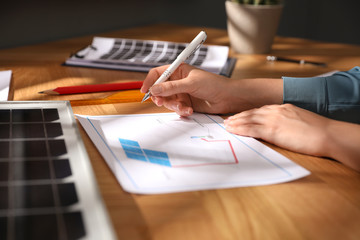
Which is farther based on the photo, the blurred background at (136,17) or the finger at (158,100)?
the blurred background at (136,17)

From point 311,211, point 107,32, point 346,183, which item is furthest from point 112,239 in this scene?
point 107,32

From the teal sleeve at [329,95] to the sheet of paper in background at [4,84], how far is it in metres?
0.56

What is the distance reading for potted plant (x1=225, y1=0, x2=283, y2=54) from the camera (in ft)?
4.06

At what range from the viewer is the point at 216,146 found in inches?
24.7

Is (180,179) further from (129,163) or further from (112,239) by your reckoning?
(112,239)

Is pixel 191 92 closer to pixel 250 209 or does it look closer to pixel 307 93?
pixel 307 93

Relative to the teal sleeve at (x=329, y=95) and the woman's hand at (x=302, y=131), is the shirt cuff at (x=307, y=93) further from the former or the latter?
the woman's hand at (x=302, y=131)

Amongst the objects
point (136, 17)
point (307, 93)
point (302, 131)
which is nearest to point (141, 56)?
point (307, 93)

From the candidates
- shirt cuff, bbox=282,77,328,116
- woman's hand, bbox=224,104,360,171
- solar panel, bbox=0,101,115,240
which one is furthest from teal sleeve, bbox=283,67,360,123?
solar panel, bbox=0,101,115,240

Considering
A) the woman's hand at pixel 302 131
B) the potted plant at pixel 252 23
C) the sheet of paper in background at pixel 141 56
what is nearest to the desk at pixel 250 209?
the woman's hand at pixel 302 131

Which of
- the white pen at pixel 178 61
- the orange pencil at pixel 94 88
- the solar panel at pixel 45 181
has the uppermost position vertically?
the white pen at pixel 178 61

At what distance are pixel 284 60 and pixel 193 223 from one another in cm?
90

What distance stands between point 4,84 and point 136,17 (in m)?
1.09

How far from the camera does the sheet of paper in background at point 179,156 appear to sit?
524mm
